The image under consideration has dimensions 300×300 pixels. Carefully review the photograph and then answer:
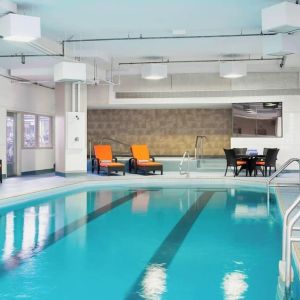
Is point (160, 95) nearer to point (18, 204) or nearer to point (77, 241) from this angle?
point (18, 204)

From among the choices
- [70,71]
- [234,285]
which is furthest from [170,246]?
[70,71]

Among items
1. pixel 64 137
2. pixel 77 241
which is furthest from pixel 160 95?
pixel 77 241

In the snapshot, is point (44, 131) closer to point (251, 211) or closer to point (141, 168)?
point (141, 168)

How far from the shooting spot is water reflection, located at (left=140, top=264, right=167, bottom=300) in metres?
3.81

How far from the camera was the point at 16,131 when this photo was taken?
14695 millimetres

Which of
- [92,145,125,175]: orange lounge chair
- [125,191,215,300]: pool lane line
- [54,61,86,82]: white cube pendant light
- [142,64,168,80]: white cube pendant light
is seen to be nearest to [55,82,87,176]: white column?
[92,145,125,175]: orange lounge chair

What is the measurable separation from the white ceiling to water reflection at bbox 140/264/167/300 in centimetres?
491

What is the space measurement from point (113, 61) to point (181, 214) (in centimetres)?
710

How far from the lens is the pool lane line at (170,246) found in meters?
3.98

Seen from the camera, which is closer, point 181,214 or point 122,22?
point 181,214

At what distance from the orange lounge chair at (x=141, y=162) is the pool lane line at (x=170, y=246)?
19.0 feet

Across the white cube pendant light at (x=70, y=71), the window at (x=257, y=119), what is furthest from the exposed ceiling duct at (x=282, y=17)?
the window at (x=257, y=119)

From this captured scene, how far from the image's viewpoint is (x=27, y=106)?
15.0 m

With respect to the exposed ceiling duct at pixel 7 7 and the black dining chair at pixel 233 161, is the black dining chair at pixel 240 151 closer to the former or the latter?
the black dining chair at pixel 233 161
